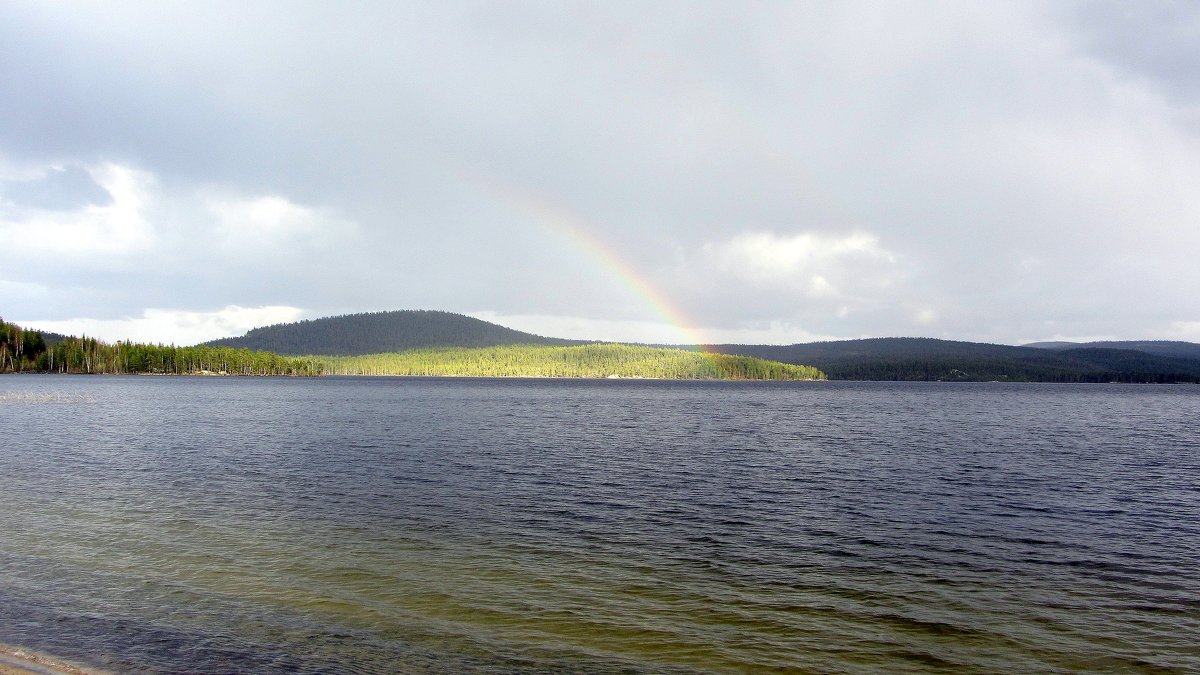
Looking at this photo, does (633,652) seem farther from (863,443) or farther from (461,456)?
(863,443)

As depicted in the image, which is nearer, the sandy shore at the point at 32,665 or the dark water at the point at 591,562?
the sandy shore at the point at 32,665

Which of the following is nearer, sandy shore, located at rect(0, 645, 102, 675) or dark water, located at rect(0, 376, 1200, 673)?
sandy shore, located at rect(0, 645, 102, 675)

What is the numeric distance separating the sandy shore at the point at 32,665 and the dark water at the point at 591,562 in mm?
391

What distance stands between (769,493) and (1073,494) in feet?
53.0

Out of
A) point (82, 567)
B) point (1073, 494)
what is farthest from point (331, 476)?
point (1073, 494)

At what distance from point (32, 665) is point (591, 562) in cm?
1364

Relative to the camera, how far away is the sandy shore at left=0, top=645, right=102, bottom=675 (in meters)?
12.9

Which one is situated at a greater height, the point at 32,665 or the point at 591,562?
the point at 32,665

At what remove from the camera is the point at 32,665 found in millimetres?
13203

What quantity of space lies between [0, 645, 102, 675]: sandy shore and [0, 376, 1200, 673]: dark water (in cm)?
39

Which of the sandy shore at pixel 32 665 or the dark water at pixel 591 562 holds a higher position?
the sandy shore at pixel 32 665

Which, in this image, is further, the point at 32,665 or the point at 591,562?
the point at 591,562

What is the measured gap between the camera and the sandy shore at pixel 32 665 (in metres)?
12.9

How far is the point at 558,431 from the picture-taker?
72.4 meters
